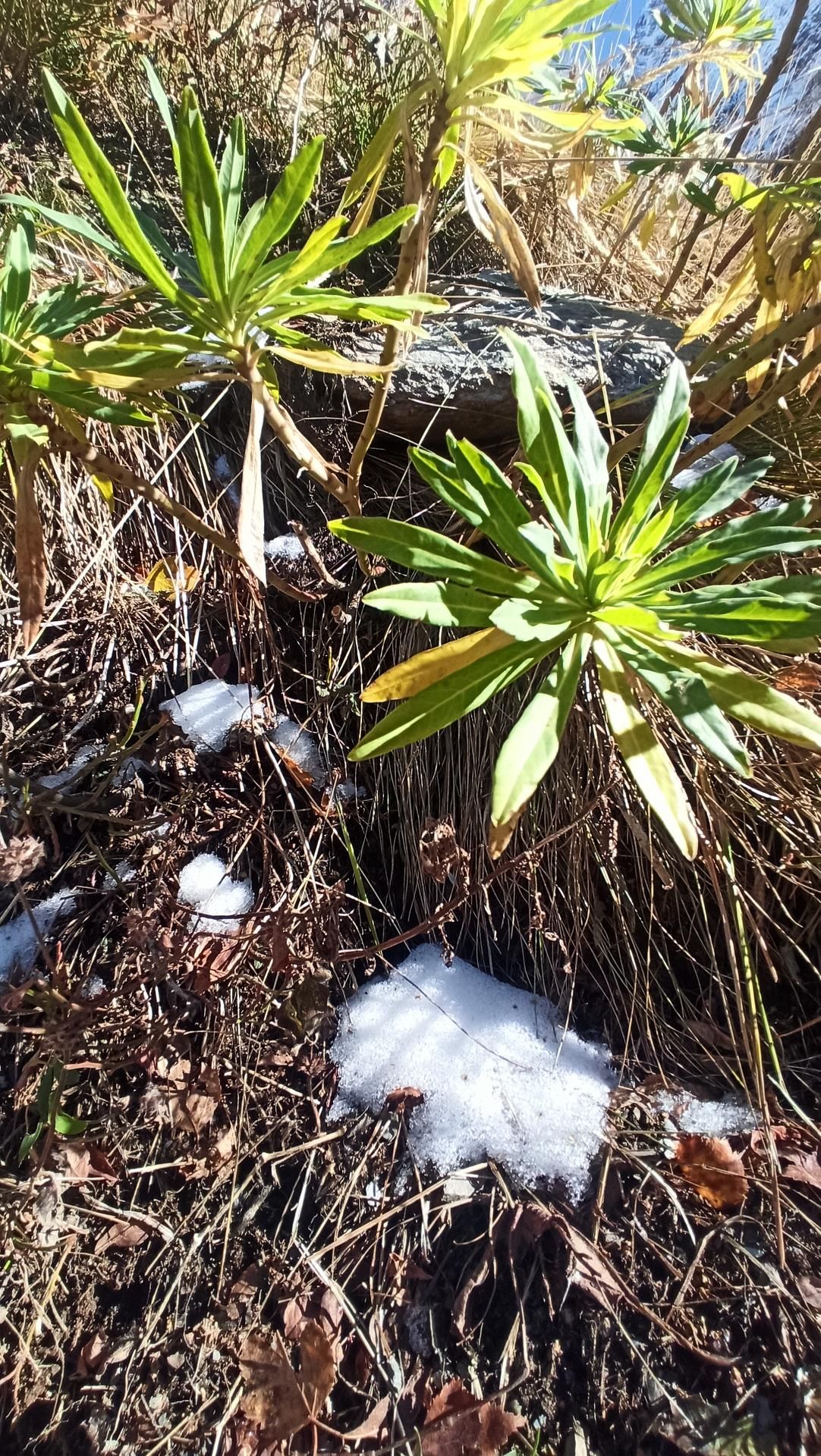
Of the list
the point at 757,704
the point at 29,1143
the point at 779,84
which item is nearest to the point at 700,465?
the point at 757,704

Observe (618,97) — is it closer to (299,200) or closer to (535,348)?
(535,348)

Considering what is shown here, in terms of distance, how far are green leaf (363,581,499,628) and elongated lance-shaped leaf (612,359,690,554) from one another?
20 centimetres

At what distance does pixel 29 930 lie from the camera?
1.48 m

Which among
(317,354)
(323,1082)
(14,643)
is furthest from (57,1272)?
(317,354)

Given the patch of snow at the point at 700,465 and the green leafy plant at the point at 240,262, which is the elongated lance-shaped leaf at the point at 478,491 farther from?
the patch of snow at the point at 700,465

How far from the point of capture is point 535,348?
156 centimetres

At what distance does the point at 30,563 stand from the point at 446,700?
0.63 m

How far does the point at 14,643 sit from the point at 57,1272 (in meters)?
1.18

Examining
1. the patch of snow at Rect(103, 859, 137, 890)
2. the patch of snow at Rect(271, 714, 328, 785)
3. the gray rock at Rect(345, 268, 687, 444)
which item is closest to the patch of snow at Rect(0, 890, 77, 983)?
the patch of snow at Rect(103, 859, 137, 890)

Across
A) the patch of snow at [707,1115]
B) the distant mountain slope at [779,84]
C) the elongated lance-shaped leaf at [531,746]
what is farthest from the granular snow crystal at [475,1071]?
the distant mountain slope at [779,84]

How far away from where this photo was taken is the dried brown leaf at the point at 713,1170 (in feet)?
4.08

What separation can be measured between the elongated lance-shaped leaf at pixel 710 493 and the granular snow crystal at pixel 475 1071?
38.0 inches

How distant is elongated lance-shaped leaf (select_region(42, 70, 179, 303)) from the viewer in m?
0.79

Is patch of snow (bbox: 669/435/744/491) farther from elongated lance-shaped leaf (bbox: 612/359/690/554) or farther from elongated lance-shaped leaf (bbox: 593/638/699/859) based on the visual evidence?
elongated lance-shaped leaf (bbox: 593/638/699/859)
